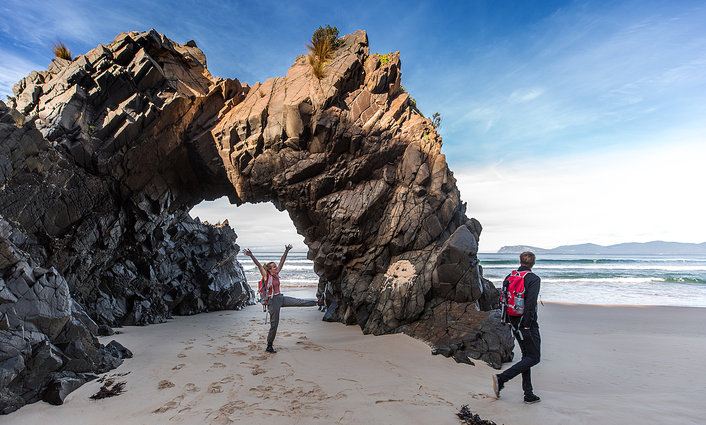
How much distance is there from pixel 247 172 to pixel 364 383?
324 inches

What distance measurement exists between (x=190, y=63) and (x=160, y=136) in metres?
3.55

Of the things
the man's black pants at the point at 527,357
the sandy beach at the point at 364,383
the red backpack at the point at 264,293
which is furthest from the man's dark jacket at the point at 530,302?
the red backpack at the point at 264,293

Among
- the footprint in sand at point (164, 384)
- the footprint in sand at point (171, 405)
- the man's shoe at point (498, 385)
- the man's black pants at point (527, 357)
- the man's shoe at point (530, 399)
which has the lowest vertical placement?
the footprint in sand at point (164, 384)

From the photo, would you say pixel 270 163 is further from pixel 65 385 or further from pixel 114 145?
pixel 65 385

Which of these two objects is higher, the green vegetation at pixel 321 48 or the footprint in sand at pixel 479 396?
the green vegetation at pixel 321 48

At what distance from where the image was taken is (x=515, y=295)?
5.07m

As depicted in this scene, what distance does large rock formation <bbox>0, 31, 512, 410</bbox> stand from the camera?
9047 mm

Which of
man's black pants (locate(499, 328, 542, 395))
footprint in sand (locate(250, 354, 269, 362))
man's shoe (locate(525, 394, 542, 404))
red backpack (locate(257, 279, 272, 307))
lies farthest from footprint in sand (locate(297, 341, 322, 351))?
man's shoe (locate(525, 394, 542, 404))

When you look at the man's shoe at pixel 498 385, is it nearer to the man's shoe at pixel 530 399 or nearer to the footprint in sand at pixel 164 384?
the man's shoe at pixel 530 399

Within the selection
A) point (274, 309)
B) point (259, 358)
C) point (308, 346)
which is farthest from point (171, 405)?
point (308, 346)

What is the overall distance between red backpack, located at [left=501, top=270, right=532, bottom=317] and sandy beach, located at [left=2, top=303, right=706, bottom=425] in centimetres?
139

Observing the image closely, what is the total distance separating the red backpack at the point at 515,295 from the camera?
5000 millimetres

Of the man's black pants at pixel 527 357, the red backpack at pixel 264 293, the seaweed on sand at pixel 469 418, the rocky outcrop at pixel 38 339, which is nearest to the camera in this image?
the seaweed on sand at pixel 469 418

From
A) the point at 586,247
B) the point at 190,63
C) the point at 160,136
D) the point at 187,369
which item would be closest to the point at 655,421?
the point at 187,369
